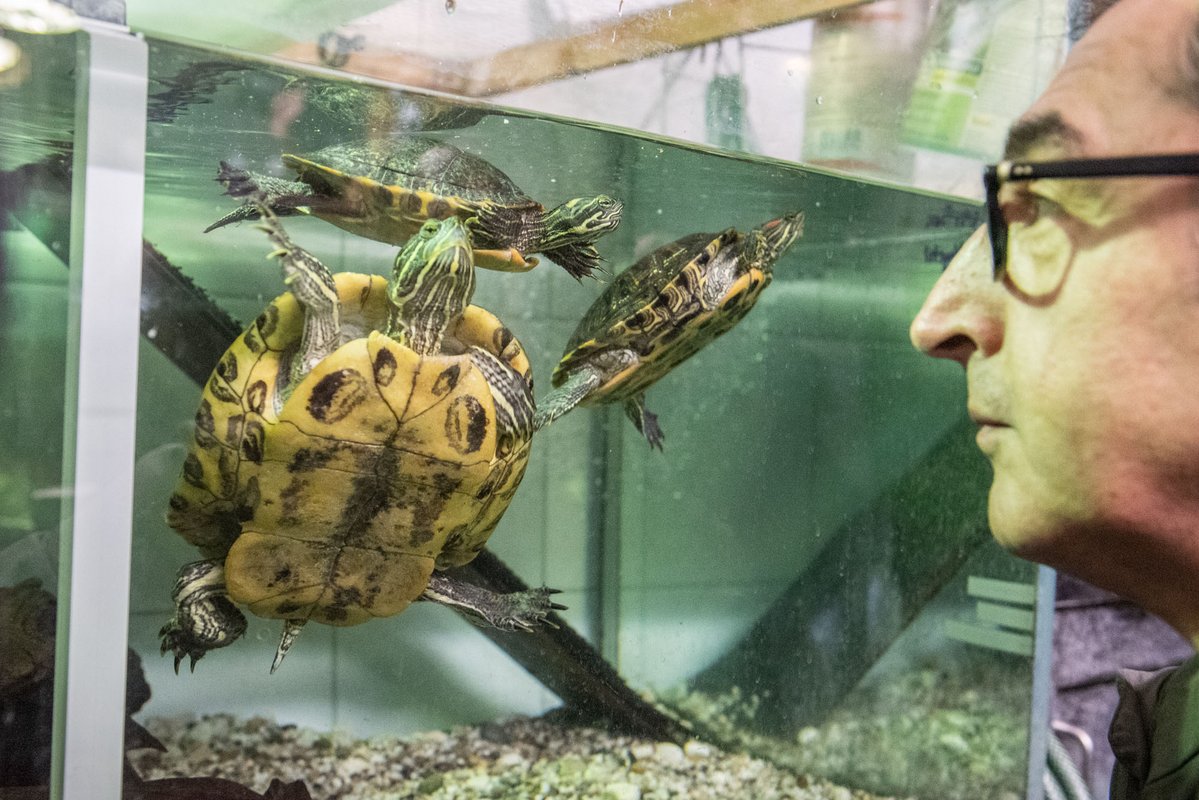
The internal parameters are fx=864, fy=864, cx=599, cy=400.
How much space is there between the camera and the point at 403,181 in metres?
1.89

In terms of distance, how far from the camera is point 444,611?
2775 millimetres

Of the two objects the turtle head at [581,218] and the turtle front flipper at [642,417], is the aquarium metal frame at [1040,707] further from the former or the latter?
the turtle head at [581,218]

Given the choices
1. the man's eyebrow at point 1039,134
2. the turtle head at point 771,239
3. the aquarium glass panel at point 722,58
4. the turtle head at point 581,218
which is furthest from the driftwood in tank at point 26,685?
the turtle head at point 771,239

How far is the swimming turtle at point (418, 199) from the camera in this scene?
1.87m

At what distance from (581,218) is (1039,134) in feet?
4.79

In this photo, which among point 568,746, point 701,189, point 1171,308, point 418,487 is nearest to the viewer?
point 1171,308

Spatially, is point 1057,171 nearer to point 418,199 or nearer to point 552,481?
point 418,199

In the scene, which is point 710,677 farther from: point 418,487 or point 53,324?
point 53,324

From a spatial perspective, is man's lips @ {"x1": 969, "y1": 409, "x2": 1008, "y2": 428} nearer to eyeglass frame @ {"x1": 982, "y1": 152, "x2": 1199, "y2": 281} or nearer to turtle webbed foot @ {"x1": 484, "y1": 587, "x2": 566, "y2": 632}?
eyeglass frame @ {"x1": 982, "y1": 152, "x2": 1199, "y2": 281}

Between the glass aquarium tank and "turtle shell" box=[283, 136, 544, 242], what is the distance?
0.4 inches

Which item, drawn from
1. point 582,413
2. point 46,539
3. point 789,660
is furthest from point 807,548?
point 46,539

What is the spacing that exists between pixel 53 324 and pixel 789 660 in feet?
7.84

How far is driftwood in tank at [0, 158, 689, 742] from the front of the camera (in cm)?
158

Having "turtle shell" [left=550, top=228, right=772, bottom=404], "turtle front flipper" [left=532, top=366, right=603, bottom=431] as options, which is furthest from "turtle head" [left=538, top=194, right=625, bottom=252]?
"turtle front flipper" [left=532, top=366, right=603, bottom=431]
